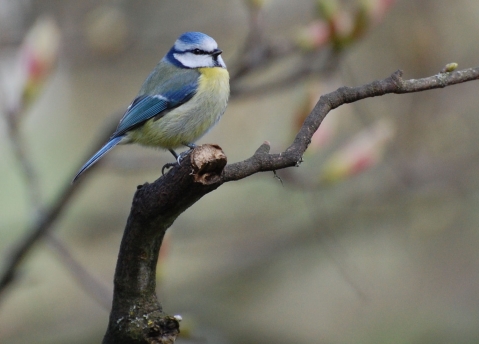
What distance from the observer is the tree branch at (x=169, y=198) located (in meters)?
1.41

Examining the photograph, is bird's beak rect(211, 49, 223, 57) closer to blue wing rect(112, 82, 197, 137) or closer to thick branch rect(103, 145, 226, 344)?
blue wing rect(112, 82, 197, 137)

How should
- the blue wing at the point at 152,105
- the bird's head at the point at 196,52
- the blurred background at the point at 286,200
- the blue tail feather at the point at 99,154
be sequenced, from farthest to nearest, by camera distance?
the blurred background at the point at 286,200
the bird's head at the point at 196,52
the blue wing at the point at 152,105
the blue tail feather at the point at 99,154

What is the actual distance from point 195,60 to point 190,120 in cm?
37

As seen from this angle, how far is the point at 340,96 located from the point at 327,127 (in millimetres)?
1176

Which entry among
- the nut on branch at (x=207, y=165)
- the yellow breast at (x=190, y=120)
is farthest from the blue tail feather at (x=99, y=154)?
the nut on branch at (x=207, y=165)

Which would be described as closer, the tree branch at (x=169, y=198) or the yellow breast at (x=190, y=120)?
the tree branch at (x=169, y=198)

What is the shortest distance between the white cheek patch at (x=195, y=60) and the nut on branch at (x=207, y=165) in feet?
4.33

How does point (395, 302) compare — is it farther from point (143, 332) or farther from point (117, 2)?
point (143, 332)

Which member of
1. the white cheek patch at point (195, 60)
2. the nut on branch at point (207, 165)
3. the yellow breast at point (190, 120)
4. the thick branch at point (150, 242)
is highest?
the white cheek patch at point (195, 60)

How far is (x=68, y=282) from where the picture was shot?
14.4ft

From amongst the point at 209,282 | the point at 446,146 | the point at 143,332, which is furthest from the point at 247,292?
the point at 143,332

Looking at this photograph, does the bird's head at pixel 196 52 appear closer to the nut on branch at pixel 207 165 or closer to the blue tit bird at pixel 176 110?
the blue tit bird at pixel 176 110

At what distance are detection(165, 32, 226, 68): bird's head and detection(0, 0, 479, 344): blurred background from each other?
298 mm

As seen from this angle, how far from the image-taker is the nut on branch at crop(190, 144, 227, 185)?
4.59ft
